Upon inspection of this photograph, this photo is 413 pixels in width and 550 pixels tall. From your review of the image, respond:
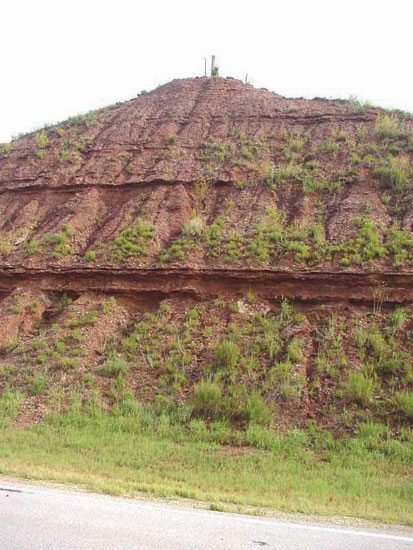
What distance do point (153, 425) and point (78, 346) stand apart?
3.94m

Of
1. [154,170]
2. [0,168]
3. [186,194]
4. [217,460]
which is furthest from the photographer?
[0,168]

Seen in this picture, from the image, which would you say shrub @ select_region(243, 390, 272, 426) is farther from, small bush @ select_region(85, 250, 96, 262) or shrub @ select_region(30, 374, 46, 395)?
small bush @ select_region(85, 250, 96, 262)

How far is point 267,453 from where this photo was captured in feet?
34.8

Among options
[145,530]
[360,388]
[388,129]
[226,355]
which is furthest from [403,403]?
[388,129]

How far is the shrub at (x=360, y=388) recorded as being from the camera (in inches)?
472

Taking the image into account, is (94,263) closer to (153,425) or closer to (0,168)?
(153,425)

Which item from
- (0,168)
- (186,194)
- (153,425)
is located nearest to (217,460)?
(153,425)

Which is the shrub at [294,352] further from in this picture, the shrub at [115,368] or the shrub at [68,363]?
the shrub at [68,363]

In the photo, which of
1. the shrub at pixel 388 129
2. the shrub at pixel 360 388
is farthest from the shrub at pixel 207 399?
the shrub at pixel 388 129

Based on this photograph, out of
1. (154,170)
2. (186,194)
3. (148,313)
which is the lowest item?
(148,313)

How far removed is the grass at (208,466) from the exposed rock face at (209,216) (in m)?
1.90

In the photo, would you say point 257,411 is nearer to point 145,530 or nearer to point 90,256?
point 145,530

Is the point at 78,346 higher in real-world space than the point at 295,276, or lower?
lower

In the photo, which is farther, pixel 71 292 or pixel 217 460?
pixel 71 292
